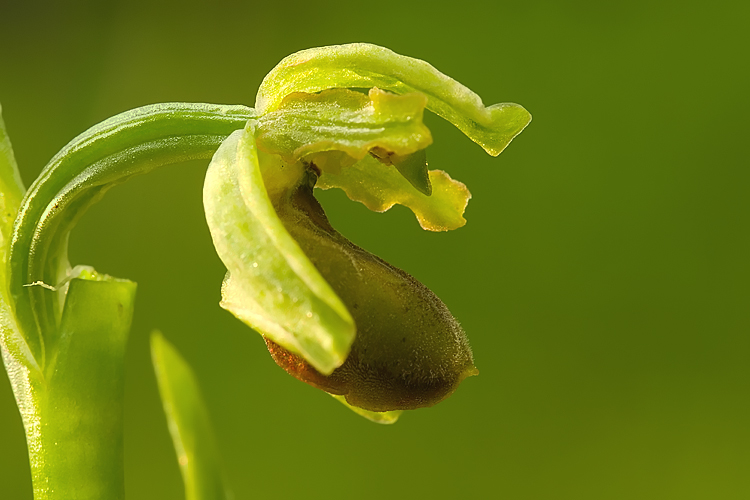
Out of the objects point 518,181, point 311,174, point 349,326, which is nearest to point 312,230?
point 311,174

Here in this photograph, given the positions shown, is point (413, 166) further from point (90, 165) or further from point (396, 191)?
point (90, 165)

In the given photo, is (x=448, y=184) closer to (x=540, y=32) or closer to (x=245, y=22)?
(x=540, y=32)

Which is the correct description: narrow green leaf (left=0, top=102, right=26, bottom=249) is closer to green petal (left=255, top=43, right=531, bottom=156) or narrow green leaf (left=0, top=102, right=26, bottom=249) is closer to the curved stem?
the curved stem

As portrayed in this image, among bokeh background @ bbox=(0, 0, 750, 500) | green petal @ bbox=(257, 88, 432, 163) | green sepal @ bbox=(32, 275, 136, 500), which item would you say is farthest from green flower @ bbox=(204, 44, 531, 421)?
bokeh background @ bbox=(0, 0, 750, 500)

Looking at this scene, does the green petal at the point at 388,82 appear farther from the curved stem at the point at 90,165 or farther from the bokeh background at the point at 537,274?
the bokeh background at the point at 537,274

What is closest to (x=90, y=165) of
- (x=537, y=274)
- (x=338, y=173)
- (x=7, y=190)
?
(x=7, y=190)

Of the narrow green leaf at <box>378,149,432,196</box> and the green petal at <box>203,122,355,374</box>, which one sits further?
the narrow green leaf at <box>378,149,432,196</box>
